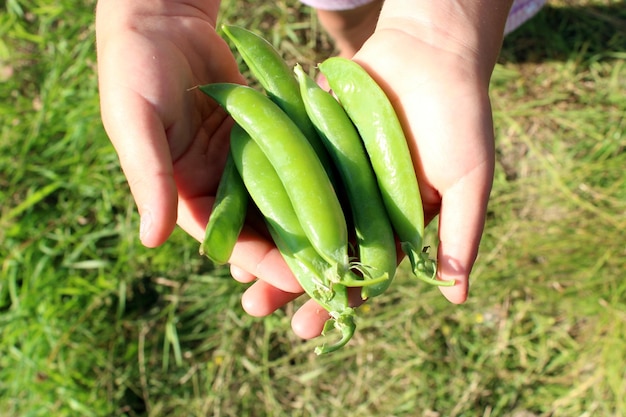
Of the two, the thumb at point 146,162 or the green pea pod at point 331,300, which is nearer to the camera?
the thumb at point 146,162

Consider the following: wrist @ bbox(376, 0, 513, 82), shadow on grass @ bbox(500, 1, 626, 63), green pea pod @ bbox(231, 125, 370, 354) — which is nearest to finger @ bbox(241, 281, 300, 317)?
green pea pod @ bbox(231, 125, 370, 354)

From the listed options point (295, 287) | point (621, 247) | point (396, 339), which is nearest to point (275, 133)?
point (295, 287)

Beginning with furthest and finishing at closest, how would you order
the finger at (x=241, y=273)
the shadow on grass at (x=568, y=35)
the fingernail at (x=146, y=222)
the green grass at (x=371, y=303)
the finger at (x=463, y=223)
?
1. the shadow on grass at (x=568, y=35)
2. the green grass at (x=371, y=303)
3. the finger at (x=241, y=273)
4. the finger at (x=463, y=223)
5. the fingernail at (x=146, y=222)

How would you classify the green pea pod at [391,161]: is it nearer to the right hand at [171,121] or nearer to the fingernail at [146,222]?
the right hand at [171,121]

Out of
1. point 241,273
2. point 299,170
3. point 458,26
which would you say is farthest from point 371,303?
point 458,26

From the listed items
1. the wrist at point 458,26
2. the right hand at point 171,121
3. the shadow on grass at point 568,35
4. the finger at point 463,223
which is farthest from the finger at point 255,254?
the shadow on grass at point 568,35

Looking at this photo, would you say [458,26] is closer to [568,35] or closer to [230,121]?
[230,121]
